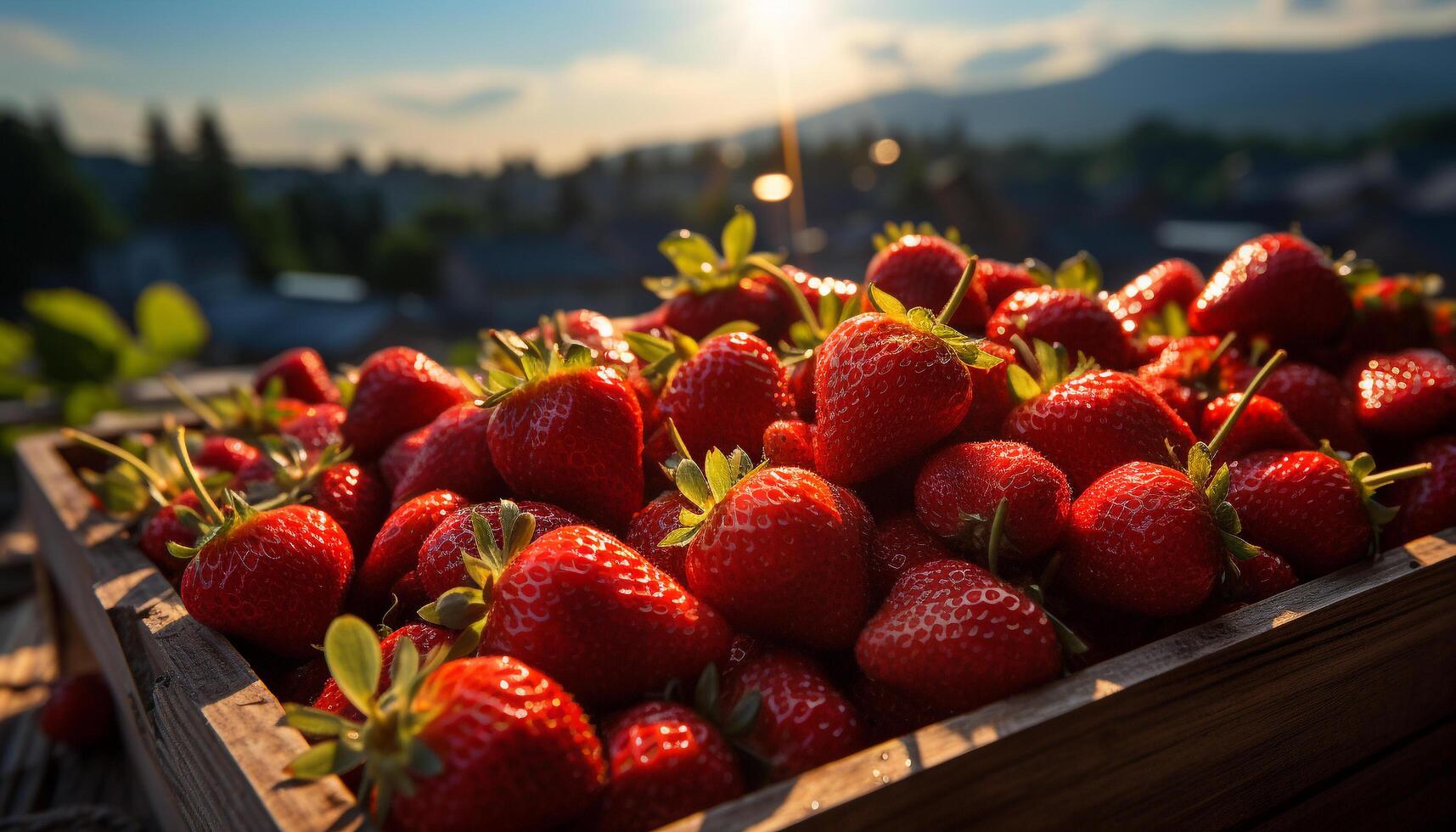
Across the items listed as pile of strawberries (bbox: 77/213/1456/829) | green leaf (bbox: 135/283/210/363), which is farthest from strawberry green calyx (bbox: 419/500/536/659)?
green leaf (bbox: 135/283/210/363)

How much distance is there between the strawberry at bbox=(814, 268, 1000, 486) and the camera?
1019mm

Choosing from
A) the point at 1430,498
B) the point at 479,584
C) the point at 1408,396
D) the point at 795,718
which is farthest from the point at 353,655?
the point at 1408,396

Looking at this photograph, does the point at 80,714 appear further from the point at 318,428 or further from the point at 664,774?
the point at 664,774

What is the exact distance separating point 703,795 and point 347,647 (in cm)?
31

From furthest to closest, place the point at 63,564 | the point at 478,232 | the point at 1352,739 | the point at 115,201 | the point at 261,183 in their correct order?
the point at 261,183 < the point at 115,201 < the point at 478,232 < the point at 63,564 < the point at 1352,739

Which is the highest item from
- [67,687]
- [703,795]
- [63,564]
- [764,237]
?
[703,795]

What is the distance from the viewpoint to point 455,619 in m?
0.86

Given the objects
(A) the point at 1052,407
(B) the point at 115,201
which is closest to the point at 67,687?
(A) the point at 1052,407

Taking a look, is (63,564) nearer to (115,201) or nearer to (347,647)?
(347,647)

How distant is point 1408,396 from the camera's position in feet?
4.45

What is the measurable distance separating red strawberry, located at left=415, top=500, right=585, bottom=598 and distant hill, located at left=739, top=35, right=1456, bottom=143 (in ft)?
199

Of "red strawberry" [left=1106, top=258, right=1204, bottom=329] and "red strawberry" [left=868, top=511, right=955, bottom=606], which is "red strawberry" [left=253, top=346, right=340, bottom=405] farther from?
"red strawberry" [left=1106, top=258, right=1204, bottom=329]

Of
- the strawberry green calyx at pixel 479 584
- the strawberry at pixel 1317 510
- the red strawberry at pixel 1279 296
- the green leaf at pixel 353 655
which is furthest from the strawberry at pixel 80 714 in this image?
the red strawberry at pixel 1279 296

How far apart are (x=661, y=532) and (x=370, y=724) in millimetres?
400
